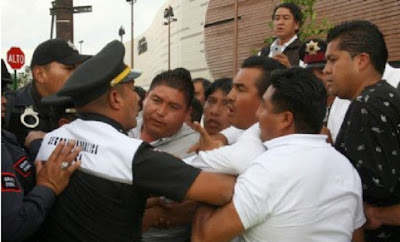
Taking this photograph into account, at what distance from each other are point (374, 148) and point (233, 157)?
762 millimetres

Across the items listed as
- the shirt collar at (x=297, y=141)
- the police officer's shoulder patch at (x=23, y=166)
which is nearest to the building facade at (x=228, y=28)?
the shirt collar at (x=297, y=141)

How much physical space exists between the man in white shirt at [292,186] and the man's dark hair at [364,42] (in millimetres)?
723

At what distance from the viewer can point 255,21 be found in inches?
748

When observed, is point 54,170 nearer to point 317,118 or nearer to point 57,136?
point 57,136

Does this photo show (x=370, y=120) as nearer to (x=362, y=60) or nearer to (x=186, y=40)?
(x=362, y=60)

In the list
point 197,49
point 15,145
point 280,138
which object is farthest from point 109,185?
point 197,49

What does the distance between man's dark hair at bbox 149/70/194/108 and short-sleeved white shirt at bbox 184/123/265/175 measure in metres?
0.96

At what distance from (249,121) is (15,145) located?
3.76 ft

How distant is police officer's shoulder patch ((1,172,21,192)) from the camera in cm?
186

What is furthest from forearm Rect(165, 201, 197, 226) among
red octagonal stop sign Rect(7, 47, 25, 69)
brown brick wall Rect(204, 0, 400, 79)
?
red octagonal stop sign Rect(7, 47, 25, 69)

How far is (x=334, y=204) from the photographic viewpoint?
2.00 m

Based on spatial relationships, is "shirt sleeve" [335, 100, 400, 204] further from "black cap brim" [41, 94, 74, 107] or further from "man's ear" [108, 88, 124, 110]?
"black cap brim" [41, 94, 74, 107]

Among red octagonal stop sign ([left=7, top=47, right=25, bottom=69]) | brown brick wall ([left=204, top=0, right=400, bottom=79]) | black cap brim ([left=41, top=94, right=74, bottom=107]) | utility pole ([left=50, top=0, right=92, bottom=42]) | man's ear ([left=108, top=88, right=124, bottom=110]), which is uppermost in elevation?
brown brick wall ([left=204, top=0, right=400, bottom=79])

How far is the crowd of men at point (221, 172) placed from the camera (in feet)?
6.30
